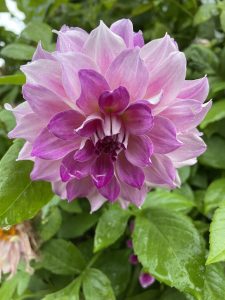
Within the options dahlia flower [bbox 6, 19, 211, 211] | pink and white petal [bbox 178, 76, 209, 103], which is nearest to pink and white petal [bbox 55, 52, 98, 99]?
dahlia flower [bbox 6, 19, 211, 211]

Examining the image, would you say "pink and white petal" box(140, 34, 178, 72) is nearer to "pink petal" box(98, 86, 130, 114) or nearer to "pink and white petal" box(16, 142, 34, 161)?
"pink petal" box(98, 86, 130, 114)

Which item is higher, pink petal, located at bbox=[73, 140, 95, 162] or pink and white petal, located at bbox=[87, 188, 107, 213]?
pink petal, located at bbox=[73, 140, 95, 162]

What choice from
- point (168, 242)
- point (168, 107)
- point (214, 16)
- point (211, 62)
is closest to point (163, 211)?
point (168, 242)

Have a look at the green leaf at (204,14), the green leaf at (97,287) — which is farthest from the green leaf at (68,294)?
the green leaf at (204,14)

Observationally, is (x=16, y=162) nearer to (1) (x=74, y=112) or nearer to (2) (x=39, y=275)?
(1) (x=74, y=112)

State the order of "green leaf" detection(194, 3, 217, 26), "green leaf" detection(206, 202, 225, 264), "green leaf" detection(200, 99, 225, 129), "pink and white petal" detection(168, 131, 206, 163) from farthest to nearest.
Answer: "green leaf" detection(194, 3, 217, 26) < "green leaf" detection(200, 99, 225, 129) < "pink and white petal" detection(168, 131, 206, 163) < "green leaf" detection(206, 202, 225, 264)

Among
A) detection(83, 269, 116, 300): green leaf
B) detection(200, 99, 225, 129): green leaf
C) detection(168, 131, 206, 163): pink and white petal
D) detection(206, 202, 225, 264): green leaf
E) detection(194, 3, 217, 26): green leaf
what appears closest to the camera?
detection(206, 202, 225, 264): green leaf

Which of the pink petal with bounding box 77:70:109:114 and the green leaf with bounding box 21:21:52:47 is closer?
the pink petal with bounding box 77:70:109:114
